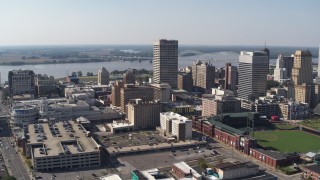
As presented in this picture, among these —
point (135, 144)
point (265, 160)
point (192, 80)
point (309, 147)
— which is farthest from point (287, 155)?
point (192, 80)

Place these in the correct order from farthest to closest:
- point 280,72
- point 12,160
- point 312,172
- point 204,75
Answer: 1. point 280,72
2. point 204,75
3. point 12,160
4. point 312,172

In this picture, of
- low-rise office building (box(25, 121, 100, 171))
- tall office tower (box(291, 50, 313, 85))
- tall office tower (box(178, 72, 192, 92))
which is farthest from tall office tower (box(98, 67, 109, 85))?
low-rise office building (box(25, 121, 100, 171))

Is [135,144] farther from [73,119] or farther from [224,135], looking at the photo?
[73,119]

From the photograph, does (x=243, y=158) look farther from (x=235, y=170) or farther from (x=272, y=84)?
(x=272, y=84)

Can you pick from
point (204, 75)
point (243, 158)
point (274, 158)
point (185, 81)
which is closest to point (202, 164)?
point (243, 158)

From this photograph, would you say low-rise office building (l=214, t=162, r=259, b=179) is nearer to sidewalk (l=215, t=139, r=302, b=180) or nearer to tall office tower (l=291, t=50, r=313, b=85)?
sidewalk (l=215, t=139, r=302, b=180)

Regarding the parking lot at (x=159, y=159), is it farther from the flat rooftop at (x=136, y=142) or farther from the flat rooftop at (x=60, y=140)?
the flat rooftop at (x=60, y=140)
